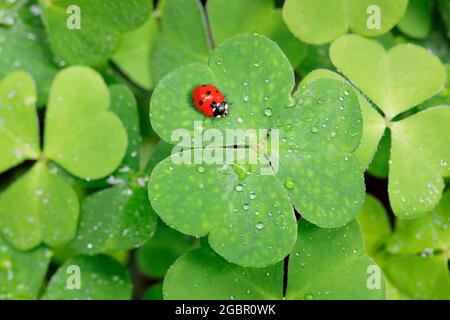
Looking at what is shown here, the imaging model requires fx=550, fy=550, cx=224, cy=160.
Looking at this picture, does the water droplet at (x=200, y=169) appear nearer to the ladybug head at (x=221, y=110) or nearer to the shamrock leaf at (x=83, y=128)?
the ladybug head at (x=221, y=110)

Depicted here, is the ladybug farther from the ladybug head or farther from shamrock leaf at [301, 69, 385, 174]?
shamrock leaf at [301, 69, 385, 174]

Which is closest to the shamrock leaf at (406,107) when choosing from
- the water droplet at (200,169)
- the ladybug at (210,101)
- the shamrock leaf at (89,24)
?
the ladybug at (210,101)

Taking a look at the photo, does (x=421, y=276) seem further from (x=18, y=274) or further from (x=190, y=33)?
(x=18, y=274)

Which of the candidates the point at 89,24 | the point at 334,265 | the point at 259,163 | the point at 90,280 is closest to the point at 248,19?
the point at 89,24

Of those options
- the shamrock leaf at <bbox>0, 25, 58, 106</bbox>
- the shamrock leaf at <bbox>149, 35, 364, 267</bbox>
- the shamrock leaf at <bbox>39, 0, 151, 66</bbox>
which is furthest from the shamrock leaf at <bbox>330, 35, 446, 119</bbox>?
the shamrock leaf at <bbox>0, 25, 58, 106</bbox>

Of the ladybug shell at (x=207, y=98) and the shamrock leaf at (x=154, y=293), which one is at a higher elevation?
the ladybug shell at (x=207, y=98)
